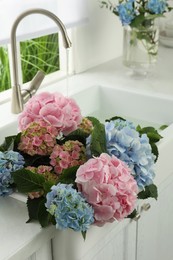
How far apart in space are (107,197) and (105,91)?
995 millimetres

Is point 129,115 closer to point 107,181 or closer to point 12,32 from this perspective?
point 12,32

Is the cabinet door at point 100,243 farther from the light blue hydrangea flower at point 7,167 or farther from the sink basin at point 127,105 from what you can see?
the sink basin at point 127,105

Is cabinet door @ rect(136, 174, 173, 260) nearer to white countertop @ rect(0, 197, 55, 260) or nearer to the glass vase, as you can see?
white countertop @ rect(0, 197, 55, 260)

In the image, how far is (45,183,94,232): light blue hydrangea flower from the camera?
2.88ft

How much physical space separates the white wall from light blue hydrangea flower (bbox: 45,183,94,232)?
46.0 inches

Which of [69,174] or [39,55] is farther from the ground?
[69,174]

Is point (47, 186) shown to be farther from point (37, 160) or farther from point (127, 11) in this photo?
point (127, 11)

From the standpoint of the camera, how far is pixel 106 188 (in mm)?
905

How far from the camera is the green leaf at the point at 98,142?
1.01m

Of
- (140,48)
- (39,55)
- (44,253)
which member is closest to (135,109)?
(140,48)

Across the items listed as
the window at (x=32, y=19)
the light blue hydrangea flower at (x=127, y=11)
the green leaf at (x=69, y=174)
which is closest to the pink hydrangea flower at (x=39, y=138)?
the green leaf at (x=69, y=174)

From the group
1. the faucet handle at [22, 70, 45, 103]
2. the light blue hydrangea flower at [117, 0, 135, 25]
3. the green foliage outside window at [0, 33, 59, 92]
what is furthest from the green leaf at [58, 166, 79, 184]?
the green foliage outside window at [0, 33, 59, 92]

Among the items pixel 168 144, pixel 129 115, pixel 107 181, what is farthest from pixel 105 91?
pixel 107 181

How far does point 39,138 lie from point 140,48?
98 cm
